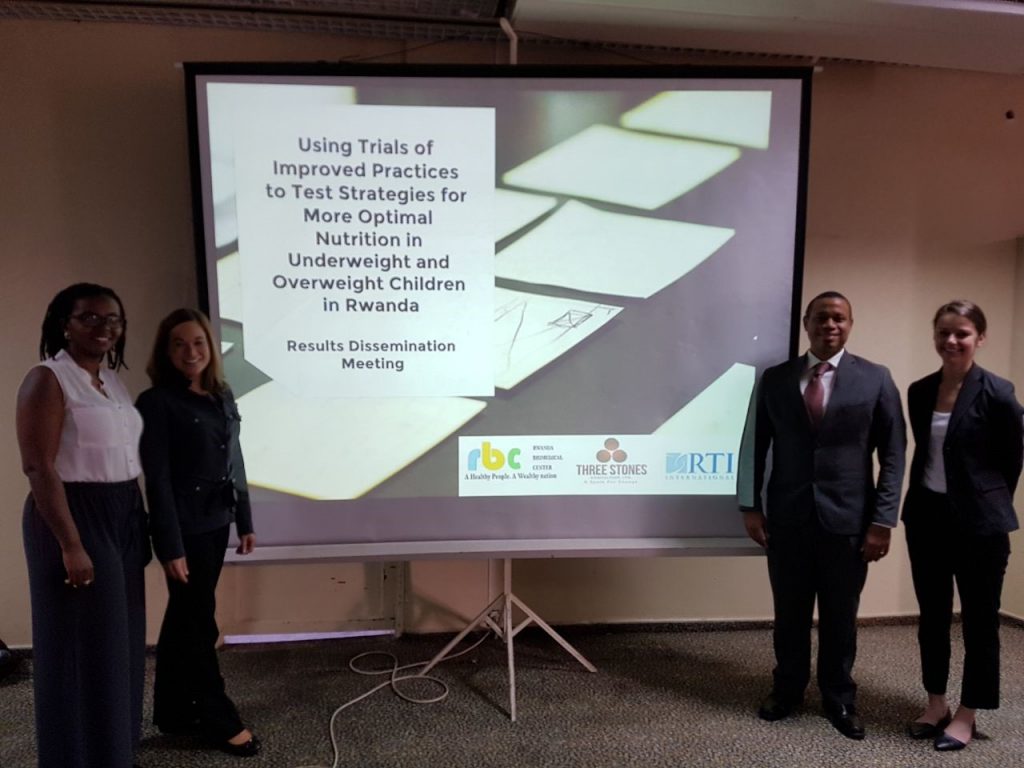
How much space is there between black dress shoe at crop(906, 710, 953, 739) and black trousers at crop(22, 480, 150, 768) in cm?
250

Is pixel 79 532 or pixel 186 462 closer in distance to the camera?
pixel 79 532

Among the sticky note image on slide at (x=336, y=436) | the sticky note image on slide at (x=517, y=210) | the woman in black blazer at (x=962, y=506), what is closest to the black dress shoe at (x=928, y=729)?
the woman in black blazer at (x=962, y=506)

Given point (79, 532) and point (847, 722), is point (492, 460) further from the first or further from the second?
point (847, 722)

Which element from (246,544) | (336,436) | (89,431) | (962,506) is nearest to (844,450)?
(962,506)

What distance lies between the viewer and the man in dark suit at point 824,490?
2.11 m

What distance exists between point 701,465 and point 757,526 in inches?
11.3

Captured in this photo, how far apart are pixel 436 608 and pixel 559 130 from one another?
209 centimetres

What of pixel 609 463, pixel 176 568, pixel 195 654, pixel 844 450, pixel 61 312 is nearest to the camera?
pixel 61 312

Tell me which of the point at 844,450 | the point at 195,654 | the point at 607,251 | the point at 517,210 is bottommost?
the point at 195,654

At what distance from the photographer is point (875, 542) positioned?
2117 millimetres

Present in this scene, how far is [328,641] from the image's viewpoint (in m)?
2.86

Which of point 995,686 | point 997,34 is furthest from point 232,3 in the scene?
point 995,686

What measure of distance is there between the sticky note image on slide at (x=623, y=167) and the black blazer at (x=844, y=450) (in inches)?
29.7

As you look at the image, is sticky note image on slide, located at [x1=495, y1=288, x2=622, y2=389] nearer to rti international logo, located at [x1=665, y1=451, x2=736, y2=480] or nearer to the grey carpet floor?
rti international logo, located at [x1=665, y1=451, x2=736, y2=480]
